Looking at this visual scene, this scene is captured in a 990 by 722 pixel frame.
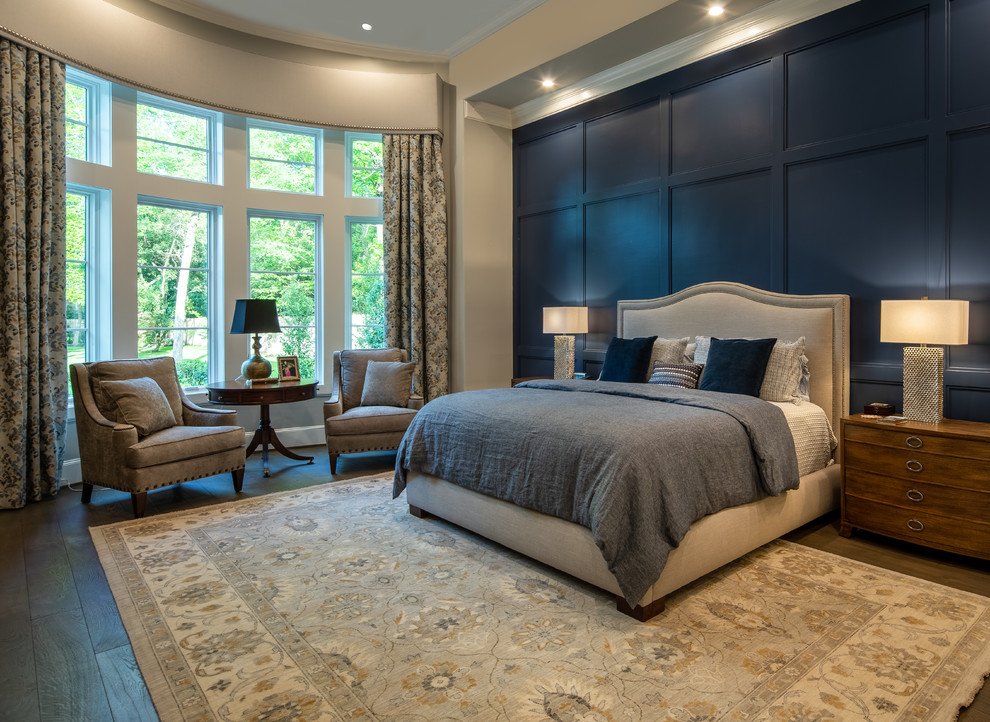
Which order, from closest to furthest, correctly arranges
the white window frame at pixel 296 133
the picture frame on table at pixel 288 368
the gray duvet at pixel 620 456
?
the gray duvet at pixel 620 456 → the picture frame on table at pixel 288 368 → the white window frame at pixel 296 133

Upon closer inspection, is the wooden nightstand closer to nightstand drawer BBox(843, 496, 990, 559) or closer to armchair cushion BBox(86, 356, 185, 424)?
nightstand drawer BBox(843, 496, 990, 559)

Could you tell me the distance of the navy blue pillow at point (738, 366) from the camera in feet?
11.9

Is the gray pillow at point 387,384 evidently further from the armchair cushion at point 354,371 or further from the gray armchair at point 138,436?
the gray armchair at point 138,436

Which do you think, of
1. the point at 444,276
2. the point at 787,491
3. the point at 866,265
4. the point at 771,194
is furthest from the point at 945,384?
the point at 444,276

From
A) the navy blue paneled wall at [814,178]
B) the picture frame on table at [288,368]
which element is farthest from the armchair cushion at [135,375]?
the navy blue paneled wall at [814,178]

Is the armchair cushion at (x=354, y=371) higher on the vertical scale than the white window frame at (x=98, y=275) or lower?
lower

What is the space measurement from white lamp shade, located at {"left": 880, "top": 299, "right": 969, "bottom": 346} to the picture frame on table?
423cm

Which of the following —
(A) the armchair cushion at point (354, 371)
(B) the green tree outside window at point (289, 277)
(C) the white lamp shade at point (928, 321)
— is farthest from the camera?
(B) the green tree outside window at point (289, 277)

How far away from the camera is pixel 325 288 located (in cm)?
589

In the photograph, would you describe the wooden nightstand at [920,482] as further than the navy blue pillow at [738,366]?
No

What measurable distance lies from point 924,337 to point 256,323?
174 inches

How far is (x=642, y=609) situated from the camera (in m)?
2.36

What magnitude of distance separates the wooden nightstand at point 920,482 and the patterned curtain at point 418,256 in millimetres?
3703

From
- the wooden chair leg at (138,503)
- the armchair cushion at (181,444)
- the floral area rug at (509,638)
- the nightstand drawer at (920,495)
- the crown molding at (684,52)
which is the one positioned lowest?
the floral area rug at (509,638)
